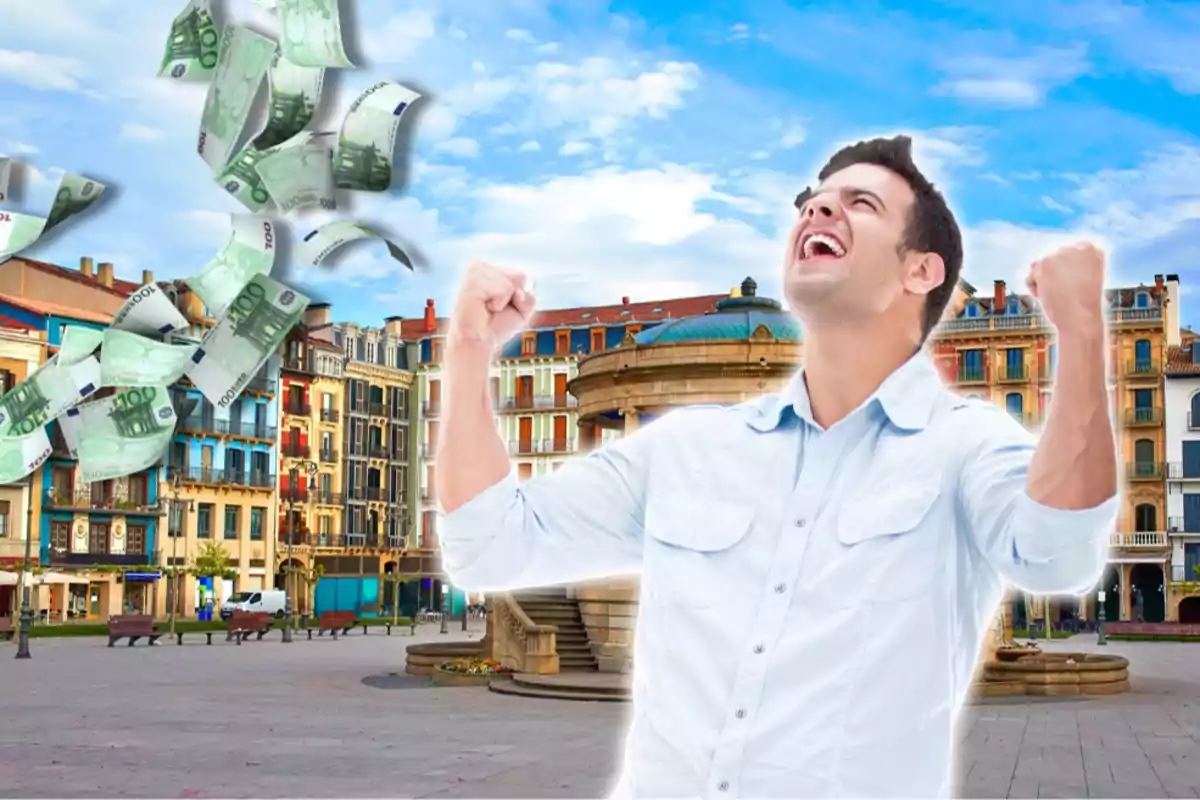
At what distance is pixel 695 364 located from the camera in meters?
24.5

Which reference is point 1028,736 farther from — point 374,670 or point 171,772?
point 374,670

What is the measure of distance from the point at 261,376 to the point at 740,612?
1.24 metres

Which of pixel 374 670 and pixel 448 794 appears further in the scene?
pixel 374 670

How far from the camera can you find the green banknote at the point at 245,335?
123 inches

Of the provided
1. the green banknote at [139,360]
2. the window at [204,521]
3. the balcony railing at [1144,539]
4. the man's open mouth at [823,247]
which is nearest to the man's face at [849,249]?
the man's open mouth at [823,247]

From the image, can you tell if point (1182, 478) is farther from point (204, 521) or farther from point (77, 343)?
point (77, 343)

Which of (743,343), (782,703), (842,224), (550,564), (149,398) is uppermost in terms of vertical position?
(743,343)

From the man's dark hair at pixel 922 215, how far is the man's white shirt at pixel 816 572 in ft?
0.42

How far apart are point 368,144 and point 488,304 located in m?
0.56

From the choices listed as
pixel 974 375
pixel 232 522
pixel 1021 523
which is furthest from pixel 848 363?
pixel 232 522

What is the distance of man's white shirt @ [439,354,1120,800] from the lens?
2.70m

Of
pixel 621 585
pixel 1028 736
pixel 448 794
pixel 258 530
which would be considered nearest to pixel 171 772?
pixel 448 794

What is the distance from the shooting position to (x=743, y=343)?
949 inches

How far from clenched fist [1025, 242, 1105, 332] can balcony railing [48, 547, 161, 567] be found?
197 feet
